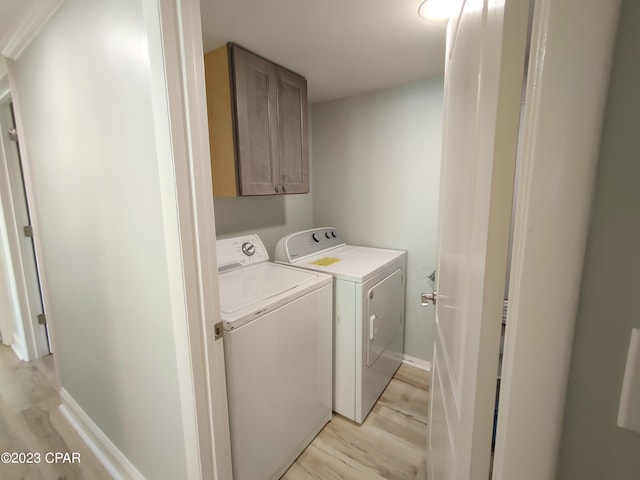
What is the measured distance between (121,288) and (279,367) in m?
0.78

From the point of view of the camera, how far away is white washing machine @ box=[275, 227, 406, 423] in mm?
1682

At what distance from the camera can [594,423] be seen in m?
0.35

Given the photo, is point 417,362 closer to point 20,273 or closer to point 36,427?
point 36,427

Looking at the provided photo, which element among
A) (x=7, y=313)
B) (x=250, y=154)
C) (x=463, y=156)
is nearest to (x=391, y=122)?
(x=250, y=154)

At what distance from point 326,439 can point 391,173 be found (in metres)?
1.92

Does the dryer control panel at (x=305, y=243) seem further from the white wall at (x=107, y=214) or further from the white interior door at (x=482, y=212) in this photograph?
the white interior door at (x=482, y=212)

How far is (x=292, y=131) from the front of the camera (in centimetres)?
191

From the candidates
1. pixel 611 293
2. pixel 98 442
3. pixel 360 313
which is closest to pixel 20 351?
pixel 98 442

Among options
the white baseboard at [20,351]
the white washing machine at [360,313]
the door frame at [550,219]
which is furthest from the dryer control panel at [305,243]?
the white baseboard at [20,351]

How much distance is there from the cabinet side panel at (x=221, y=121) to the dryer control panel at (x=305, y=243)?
58 cm

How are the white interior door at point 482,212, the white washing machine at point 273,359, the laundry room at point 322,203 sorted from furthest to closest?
the laundry room at point 322,203 < the white washing machine at point 273,359 < the white interior door at point 482,212

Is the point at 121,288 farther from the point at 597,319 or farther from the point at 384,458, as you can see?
the point at 384,458

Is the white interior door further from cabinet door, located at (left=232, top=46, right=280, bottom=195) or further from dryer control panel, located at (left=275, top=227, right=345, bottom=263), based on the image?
dryer control panel, located at (left=275, top=227, right=345, bottom=263)

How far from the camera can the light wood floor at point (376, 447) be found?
1.49 metres
